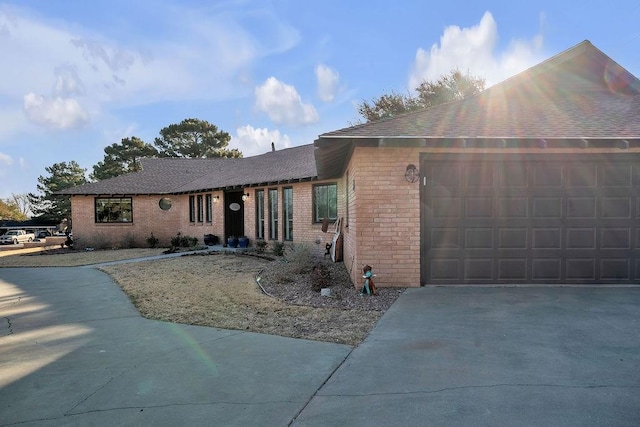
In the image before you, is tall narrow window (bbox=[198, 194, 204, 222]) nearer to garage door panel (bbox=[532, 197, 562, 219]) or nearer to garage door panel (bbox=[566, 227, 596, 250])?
garage door panel (bbox=[532, 197, 562, 219])

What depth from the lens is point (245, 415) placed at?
2.96m

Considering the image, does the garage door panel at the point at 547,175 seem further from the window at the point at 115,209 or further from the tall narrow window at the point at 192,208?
the window at the point at 115,209

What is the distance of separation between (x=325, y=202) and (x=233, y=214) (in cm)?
703

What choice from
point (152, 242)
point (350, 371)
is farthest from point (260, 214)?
point (350, 371)

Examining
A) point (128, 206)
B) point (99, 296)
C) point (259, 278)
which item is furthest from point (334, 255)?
point (128, 206)

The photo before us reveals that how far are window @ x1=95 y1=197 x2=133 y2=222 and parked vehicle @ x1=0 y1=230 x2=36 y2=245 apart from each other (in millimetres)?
19596

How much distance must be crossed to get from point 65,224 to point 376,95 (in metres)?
30.5

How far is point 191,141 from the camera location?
4653 cm

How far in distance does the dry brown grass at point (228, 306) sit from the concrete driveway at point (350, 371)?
0.36 m

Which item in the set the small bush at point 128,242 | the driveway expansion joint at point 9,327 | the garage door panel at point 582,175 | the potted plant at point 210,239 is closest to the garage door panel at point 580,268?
the garage door panel at point 582,175

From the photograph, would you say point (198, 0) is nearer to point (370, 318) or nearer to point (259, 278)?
point (259, 278)

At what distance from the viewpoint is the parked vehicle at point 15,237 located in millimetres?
35250

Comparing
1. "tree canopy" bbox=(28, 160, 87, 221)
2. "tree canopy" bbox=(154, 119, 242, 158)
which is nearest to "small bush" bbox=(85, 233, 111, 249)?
"tree canopy" bbox=(154, 119, 242, 158)

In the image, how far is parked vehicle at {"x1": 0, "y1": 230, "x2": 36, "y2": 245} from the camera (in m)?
35.2
